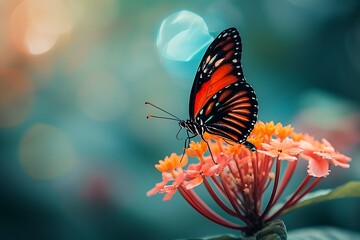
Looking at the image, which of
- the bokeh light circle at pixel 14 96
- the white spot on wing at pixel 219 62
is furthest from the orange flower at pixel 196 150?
the bokeh light circle at pixel 14 96

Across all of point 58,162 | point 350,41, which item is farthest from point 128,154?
point 350,41

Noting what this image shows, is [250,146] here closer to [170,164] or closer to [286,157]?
[286,157]

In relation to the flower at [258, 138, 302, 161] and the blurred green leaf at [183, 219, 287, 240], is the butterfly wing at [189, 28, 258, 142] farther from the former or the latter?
the blurred green leaf at [183, 219, 287, 240]

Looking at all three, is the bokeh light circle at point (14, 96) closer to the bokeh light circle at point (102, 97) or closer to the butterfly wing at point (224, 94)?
the bokeh light circle at point (102, 97)

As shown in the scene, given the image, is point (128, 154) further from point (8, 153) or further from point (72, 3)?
point (72, 3)

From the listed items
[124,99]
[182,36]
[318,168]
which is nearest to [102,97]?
[124,99]

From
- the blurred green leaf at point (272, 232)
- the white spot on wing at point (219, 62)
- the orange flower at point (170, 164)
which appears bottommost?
the blurred green leaf at point (272, 232)

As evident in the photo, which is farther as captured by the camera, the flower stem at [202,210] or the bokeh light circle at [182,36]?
the bokeh light circle at [182,36]
